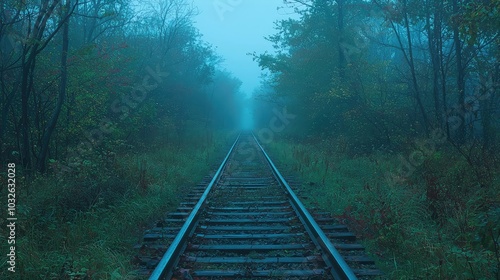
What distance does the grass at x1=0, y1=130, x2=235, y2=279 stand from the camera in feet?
14.4

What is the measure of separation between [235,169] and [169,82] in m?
15.6

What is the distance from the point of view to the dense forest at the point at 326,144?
516cm

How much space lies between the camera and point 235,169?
46.9 feet

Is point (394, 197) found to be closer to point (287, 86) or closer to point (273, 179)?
point (273, 179)

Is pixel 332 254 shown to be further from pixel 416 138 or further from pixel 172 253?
pixel 416 138

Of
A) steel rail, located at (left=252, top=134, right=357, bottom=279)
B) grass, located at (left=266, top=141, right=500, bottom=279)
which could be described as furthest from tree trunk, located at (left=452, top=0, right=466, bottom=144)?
steel rail, located at (left=252, top=134, right=357, bottom=279)

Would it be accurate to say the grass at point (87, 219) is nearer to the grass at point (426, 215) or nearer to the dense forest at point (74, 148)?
the dense forest at point (74, 148)

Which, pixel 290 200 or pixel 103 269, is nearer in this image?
pixel 103 269

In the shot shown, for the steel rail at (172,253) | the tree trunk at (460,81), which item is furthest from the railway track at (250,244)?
the tree trunk at (460,81)

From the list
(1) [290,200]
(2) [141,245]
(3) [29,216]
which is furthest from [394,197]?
(3) [29,216]

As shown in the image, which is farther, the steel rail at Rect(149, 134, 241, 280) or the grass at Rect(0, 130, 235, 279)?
the grass at Rect(0, 130, 235, 279)

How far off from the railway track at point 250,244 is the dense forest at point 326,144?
378 millimetres

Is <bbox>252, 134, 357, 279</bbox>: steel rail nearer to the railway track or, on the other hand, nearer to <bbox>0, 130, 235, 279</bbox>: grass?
the railway track

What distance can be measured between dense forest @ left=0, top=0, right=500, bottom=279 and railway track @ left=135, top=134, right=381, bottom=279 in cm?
38
